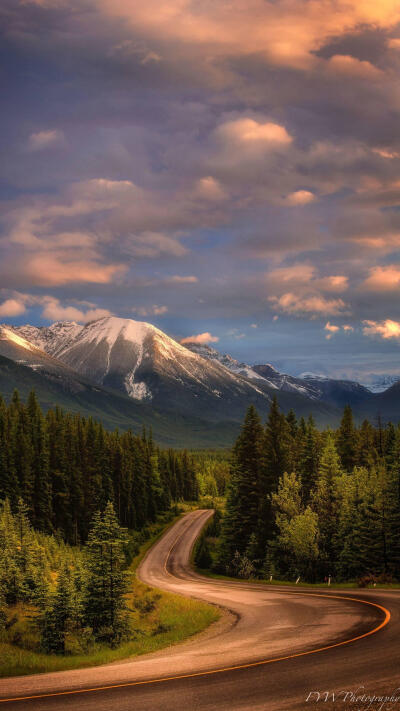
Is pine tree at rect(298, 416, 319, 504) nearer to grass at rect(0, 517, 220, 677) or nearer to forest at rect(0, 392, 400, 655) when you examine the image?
forest at rect(0, 392, 400, 655)

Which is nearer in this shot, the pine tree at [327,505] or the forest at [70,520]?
the forest at [70,520]

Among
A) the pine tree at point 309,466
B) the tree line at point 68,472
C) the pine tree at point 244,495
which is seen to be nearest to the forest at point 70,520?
the tree line at point 68,472

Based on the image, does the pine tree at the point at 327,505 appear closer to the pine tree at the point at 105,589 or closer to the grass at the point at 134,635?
the grass at the point at 134,635

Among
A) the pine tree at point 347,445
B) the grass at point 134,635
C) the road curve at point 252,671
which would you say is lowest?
the grass at point 134,635

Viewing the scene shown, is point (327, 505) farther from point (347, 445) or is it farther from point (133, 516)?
point (133, 516)

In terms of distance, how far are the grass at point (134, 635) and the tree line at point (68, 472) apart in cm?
3097

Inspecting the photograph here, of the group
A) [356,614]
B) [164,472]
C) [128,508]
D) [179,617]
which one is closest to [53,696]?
[356,614]

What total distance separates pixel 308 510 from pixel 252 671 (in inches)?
1483

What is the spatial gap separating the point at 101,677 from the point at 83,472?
75.3 metres

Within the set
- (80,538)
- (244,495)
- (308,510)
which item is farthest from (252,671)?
(80,538)

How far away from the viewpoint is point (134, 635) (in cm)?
2723

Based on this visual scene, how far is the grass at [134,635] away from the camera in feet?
63.3

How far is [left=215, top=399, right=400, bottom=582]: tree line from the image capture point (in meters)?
44.8

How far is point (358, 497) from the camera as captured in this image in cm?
4950
